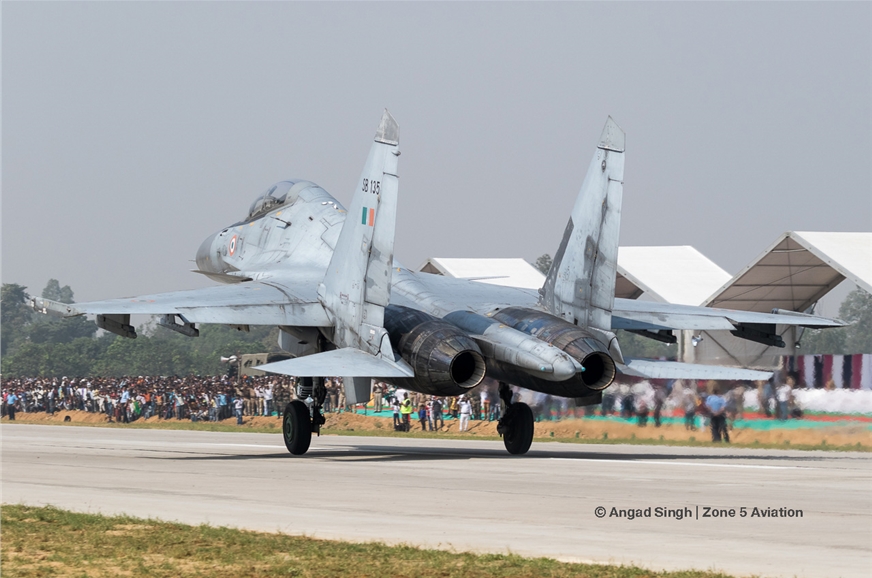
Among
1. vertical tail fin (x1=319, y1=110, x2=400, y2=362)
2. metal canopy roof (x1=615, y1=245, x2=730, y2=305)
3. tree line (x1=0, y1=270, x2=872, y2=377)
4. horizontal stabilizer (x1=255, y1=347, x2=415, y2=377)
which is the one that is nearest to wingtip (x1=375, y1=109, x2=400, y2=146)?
vertical tail fin (x1=319, y1=110, x2=400, y2=362)

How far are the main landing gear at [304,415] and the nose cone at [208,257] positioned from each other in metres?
5.22

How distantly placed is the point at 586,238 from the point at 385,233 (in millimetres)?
3519

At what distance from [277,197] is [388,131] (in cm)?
Result: 560

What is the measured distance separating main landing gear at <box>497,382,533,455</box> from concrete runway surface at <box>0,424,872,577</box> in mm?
533

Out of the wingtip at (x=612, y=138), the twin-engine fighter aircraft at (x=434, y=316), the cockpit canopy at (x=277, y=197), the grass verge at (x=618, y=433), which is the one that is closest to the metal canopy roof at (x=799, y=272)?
the grass verge at (x=618, y=433)

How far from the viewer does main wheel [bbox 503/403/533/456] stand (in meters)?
20.2

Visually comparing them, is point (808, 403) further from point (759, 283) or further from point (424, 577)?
point (424, 577)

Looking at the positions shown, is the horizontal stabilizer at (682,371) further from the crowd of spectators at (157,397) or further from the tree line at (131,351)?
the tree line at (131,351)

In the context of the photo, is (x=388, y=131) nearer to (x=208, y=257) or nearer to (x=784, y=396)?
(x=208, y=257)

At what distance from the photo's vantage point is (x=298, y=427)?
65.3 ft

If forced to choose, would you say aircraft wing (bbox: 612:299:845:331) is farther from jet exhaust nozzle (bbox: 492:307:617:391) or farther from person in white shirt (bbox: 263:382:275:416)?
person in white shirt (bbox: 263:382:275:416)

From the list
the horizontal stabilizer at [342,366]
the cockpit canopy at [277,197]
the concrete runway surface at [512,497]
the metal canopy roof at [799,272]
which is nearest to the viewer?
the concrete runway surface at [512,497]

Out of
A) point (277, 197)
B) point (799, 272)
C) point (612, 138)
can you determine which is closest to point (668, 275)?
point (799, 272)

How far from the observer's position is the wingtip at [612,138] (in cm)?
1931
